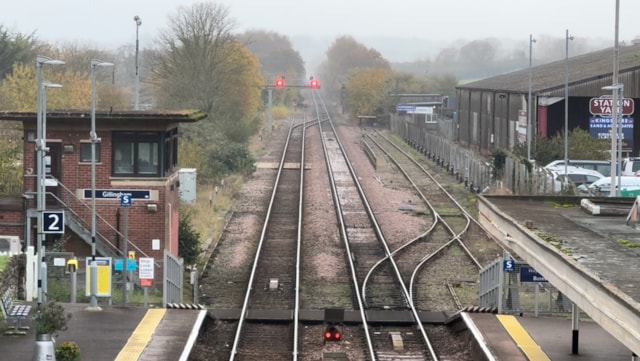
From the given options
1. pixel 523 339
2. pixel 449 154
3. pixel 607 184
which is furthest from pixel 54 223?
pixel 449 154

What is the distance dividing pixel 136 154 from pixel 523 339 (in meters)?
9.50

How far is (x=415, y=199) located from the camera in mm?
38906

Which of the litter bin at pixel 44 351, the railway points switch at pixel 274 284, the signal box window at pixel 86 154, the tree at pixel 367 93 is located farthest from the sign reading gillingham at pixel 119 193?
the tree at pixel 367 93

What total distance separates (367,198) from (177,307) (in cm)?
1999

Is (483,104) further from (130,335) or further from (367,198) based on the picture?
(130,335)

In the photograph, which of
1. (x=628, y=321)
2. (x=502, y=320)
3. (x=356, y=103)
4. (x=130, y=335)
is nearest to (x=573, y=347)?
(x=502, y=320)

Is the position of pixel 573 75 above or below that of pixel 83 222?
above

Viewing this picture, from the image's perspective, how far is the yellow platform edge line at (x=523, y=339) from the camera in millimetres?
15625

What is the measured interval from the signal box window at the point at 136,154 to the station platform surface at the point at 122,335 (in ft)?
13.7

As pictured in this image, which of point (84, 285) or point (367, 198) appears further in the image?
point (367, 198)

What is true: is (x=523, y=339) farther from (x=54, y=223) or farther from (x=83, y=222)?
(x=83, y=222)

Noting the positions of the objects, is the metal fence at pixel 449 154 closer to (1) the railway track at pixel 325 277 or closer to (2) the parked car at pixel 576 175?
(1) the railway track at pixel 325 277

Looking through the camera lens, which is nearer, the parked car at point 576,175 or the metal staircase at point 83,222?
the metal staircase at point 83,222

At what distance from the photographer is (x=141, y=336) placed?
1664 centimetres
